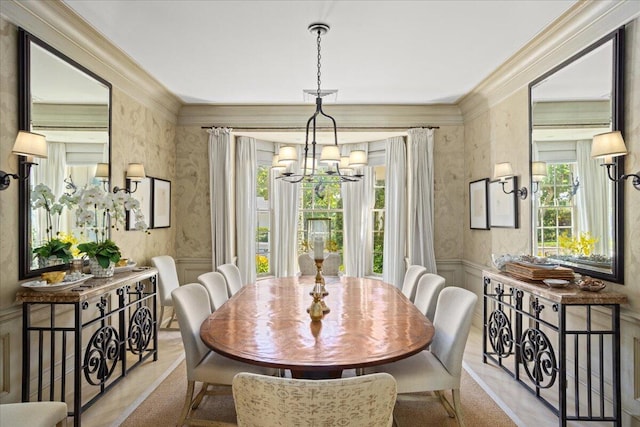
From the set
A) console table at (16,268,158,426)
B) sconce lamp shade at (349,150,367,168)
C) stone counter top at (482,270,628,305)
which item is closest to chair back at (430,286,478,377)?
stone counter top at (482,270,628,305)

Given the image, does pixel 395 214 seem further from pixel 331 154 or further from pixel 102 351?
pixel 102 351

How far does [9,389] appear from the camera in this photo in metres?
2.34

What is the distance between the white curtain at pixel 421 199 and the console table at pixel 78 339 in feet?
10.5

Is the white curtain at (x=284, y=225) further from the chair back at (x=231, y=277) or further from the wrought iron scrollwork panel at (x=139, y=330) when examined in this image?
the wrought iron scrollwork panel at (x=139, y=330)

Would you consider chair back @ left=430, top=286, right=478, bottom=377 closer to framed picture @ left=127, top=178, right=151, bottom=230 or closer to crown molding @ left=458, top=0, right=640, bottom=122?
crown molding @ left=458, top=0, right=640, bottom=122

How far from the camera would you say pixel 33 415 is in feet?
5.49

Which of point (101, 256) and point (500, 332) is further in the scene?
point (500, 332)

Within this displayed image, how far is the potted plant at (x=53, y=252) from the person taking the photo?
2.57m

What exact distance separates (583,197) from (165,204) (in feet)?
14.2

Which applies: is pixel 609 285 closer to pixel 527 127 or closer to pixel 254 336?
pixel 527 127

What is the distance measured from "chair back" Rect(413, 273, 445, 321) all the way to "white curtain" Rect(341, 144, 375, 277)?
9.21ft

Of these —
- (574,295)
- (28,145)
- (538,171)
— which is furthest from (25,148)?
Result: (538,171)

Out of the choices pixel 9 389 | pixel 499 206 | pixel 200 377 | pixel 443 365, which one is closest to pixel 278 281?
pixel 200 377

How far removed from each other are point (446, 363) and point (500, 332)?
134 cm
